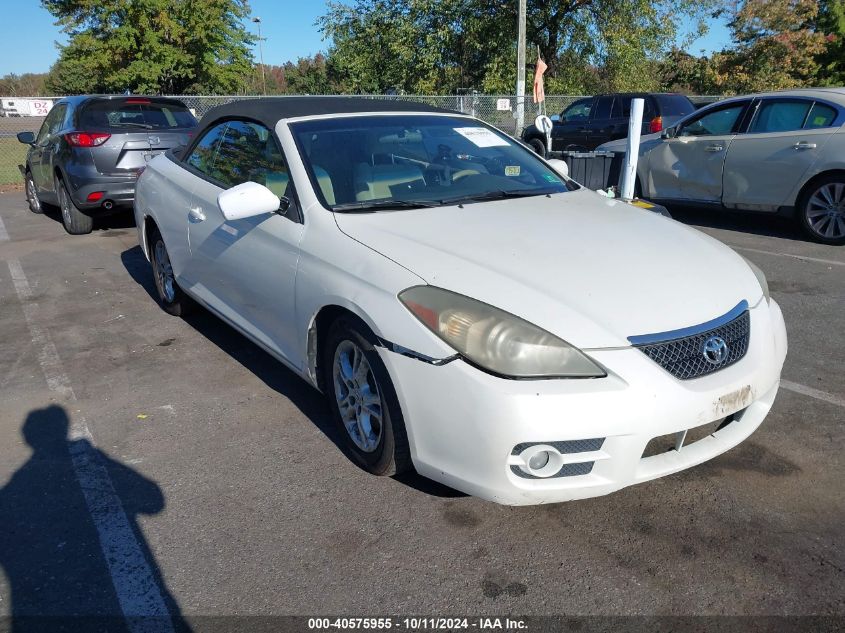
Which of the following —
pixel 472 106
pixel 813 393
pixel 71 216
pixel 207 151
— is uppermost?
pixel 207 151

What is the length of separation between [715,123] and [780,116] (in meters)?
0.80

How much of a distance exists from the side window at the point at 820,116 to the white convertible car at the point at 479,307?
466 centimetres

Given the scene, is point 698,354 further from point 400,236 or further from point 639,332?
point 400,236

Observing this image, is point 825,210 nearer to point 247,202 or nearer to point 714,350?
point 714,350

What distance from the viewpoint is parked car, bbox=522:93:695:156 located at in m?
12.9

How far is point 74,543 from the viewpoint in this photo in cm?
272

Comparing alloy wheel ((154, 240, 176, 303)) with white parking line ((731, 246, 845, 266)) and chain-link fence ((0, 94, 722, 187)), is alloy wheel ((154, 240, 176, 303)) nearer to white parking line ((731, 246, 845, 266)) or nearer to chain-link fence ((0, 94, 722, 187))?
white parking line ((731, 246, 845, 266))

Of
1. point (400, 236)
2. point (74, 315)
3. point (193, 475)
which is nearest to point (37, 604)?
point (193, 475)

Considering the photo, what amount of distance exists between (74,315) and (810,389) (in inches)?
207

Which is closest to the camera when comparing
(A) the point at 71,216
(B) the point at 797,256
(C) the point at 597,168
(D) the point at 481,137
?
(D) the point at 481,137

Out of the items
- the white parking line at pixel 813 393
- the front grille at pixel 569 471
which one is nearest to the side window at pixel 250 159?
the front grille at pixel 569 471

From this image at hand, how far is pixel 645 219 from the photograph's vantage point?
355 centimetres

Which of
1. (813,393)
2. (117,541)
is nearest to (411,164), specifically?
(117,541)

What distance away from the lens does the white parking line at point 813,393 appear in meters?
3.73
